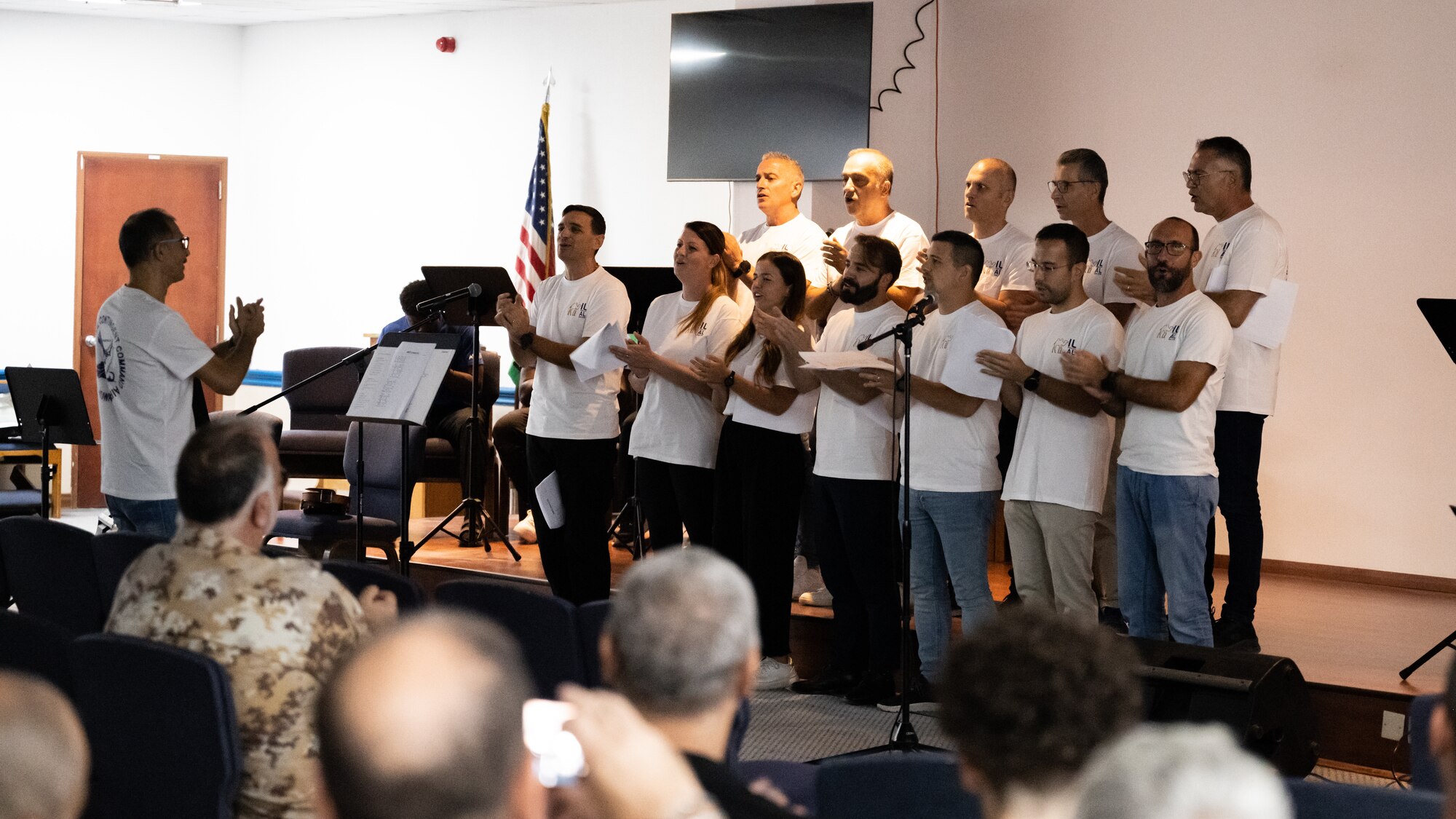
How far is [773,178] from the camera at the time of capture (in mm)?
6016

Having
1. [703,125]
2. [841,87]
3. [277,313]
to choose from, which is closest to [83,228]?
[277,313]

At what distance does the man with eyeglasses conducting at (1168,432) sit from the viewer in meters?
4.21

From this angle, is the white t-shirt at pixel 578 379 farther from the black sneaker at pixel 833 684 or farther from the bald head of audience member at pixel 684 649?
the bald head of audience member at pixel 684 649

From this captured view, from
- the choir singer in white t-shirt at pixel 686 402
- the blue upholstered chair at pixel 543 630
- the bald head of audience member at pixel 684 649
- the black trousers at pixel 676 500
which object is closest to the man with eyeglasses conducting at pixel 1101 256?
the choir singer in white t-shirt at pixel 686 402

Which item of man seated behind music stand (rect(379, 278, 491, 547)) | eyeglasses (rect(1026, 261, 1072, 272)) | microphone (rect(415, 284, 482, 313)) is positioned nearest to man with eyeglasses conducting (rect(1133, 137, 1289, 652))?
eyeglasses (rect(1026, 261, 1072, 272))

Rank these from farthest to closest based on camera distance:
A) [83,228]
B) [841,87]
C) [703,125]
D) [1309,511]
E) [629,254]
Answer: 1. [83,228]
2. [629,254]
3. [703,125]
4. [841,87]
5. [1309,511]

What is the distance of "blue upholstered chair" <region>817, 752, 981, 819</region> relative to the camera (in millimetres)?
1869

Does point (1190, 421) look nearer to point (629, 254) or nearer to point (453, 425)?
point (453, 425)

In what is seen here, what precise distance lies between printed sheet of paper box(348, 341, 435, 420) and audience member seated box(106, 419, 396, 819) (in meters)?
2.51

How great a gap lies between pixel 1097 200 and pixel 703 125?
3069 millimetres

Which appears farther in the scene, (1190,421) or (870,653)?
(870,653)

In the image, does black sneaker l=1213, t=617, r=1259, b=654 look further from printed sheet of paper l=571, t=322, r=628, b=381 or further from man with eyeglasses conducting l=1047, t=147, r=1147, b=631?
printed sheet of paper l=571, t=322, r=628, b=381

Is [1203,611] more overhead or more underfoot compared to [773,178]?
more underfoot

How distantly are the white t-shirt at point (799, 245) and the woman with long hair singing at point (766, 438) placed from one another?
932 millimetres
